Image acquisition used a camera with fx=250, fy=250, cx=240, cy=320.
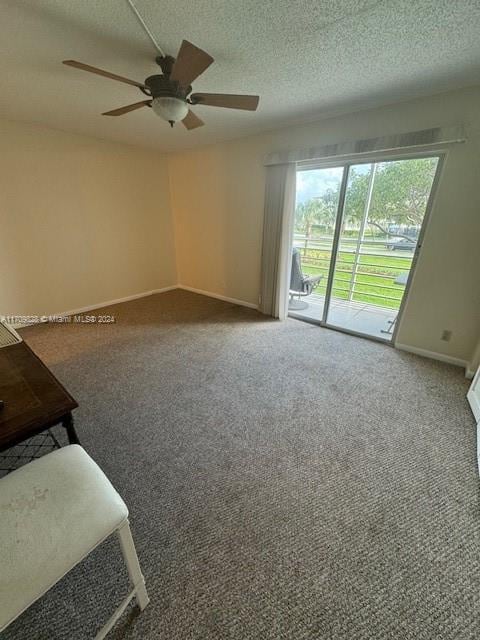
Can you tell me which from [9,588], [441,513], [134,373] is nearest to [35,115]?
[134,373]

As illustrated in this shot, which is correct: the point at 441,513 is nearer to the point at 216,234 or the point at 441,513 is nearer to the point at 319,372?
the point at 319,372

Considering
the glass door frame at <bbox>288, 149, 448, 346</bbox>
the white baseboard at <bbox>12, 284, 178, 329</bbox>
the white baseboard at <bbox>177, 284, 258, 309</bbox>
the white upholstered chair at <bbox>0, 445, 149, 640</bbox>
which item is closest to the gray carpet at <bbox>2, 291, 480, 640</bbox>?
the white upholstered chair at <bbox>0, 445, 149, 640</bbox>

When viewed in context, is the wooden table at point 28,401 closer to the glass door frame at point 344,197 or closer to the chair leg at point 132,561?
the chair leg at point 132,561

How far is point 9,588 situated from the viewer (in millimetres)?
592

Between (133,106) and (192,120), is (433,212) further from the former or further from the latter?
(133,106)

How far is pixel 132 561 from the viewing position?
0.81 metres

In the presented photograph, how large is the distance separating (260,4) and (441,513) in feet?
8.57

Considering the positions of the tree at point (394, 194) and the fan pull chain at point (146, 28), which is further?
the tree at point (394, 194)

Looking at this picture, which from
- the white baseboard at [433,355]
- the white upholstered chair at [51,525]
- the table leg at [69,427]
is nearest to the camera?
the white upholstered chair at [51,525]

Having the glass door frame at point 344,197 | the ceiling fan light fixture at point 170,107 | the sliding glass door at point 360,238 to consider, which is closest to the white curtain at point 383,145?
the glass door frame at point 344,197

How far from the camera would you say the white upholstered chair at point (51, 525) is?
617 millimetres

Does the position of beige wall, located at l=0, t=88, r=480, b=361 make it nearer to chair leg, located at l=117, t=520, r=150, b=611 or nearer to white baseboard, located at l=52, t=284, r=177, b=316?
white baseboard, located at l=52, t=284, r=177, b=316

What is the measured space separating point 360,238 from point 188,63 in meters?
2.75

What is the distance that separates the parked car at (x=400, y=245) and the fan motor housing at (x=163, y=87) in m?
2.62
